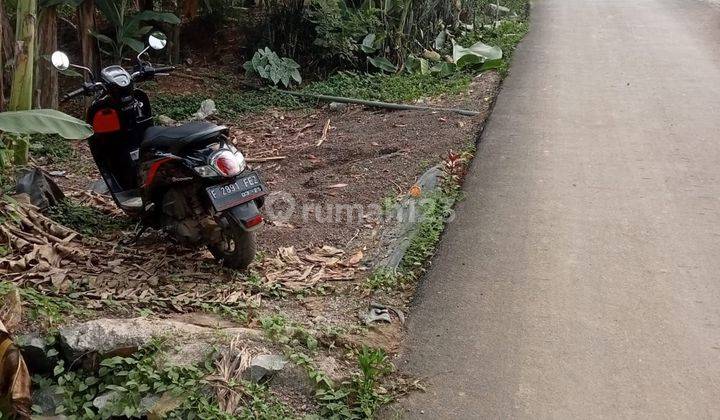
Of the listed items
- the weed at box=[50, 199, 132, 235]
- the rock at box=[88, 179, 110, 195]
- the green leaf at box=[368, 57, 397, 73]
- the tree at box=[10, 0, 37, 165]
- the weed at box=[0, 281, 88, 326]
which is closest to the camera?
the weed at box=[0, 281, 88, 326]

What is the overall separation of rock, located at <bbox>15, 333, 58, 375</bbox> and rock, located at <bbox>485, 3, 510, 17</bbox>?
1041 cm

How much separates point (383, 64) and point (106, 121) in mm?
5069

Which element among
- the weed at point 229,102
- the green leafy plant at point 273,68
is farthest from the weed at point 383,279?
the green leafy plant at point 273,68

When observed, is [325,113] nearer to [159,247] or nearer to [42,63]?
[42,63]

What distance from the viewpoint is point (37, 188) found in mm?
4879

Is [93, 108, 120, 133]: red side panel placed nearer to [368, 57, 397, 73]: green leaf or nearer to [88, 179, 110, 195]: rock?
[88, 179, 110, 195]: rock

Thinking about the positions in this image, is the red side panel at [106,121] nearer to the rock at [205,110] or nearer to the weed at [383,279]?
the weed at [383,279]

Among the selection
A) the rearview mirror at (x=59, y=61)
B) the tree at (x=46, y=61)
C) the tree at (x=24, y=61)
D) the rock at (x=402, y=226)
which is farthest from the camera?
the tree at (x=46, y=61)

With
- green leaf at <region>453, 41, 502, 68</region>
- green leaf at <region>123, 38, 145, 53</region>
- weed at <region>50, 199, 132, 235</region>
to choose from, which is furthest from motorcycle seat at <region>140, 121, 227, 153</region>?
green leaf at <region>453, 41, 502, 68</region>

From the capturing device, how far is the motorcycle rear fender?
408cm

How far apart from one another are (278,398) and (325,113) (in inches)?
215

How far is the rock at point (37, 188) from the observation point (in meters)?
4.84

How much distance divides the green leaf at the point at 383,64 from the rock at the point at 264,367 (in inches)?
259

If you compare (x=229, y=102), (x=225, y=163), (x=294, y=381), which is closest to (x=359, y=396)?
(x=294, y=381)
